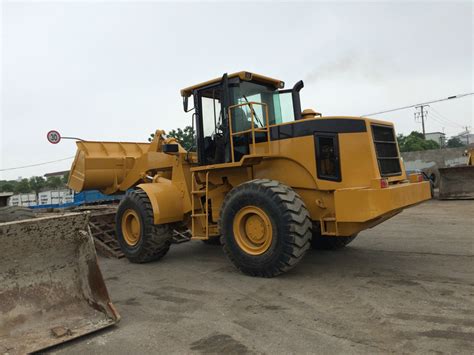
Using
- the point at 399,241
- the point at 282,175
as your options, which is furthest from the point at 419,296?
the point at 399,241

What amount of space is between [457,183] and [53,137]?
60.4 feet

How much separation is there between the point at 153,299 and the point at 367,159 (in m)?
3.16

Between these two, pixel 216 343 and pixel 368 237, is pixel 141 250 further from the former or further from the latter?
pixel 368 237

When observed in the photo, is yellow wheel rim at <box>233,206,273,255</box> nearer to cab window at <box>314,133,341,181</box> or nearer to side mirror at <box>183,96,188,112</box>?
cab window at <box>314,133,341,181</box>

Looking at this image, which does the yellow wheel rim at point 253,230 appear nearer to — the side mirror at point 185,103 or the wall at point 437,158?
the side mirror at point 185,103

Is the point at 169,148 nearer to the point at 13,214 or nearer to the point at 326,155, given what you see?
the point at 13,214

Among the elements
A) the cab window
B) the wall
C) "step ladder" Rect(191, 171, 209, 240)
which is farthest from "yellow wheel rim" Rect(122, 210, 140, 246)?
the wall

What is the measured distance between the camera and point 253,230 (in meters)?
5.65

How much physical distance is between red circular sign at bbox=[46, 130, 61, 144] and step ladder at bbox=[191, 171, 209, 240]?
633 inches

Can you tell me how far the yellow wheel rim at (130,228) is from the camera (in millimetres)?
7277

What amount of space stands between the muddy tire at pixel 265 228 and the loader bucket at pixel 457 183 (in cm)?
1250

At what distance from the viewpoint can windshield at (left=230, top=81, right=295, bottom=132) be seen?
627cm

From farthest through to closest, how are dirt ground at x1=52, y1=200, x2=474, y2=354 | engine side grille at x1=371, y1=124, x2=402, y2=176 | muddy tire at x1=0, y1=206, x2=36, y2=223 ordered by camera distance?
1. muddy tire at x1=0, y1=206, x2=36, y2=223
2. engine side grille at x1=371, y1=124, x2=402, y2=176
3. dirt ground at x1=52, y1=200, x2=474, y2=354

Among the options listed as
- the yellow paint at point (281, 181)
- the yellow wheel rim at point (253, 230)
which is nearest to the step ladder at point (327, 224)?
the yellow paint at point (281, 181)
